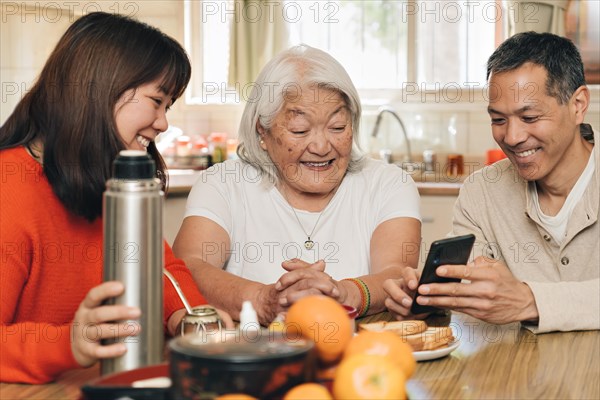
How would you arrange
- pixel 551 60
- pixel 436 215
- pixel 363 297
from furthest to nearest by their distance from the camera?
pixel 436 215 < pixel 551 60 < pixel 363 297

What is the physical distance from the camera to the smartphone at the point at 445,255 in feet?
4.64

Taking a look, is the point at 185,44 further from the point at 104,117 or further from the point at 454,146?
the point at 104,117

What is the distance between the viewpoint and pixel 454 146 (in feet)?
14.1

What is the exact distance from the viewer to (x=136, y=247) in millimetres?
1012

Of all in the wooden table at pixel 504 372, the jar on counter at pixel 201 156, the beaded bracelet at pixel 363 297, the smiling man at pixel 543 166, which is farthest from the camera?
the jar on counter at pixel 201 156

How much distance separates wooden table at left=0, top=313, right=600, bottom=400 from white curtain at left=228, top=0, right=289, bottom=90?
127 inches

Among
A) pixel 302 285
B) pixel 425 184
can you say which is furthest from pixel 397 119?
pixel 302 285

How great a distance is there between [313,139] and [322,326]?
1088mm

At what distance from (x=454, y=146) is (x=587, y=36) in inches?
33.9

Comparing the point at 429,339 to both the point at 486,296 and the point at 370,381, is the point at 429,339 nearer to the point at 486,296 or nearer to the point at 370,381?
the point at 486,296

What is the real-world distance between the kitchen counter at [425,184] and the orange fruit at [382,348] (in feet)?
8.61

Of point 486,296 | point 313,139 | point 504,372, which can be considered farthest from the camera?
point 313,139

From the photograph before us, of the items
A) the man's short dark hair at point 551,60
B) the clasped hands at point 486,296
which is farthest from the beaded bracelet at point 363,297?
the man's short dark hair at point 551,60

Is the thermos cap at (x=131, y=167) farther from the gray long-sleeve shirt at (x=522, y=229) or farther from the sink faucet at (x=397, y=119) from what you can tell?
the sink faucet at (x=397, y=119)
